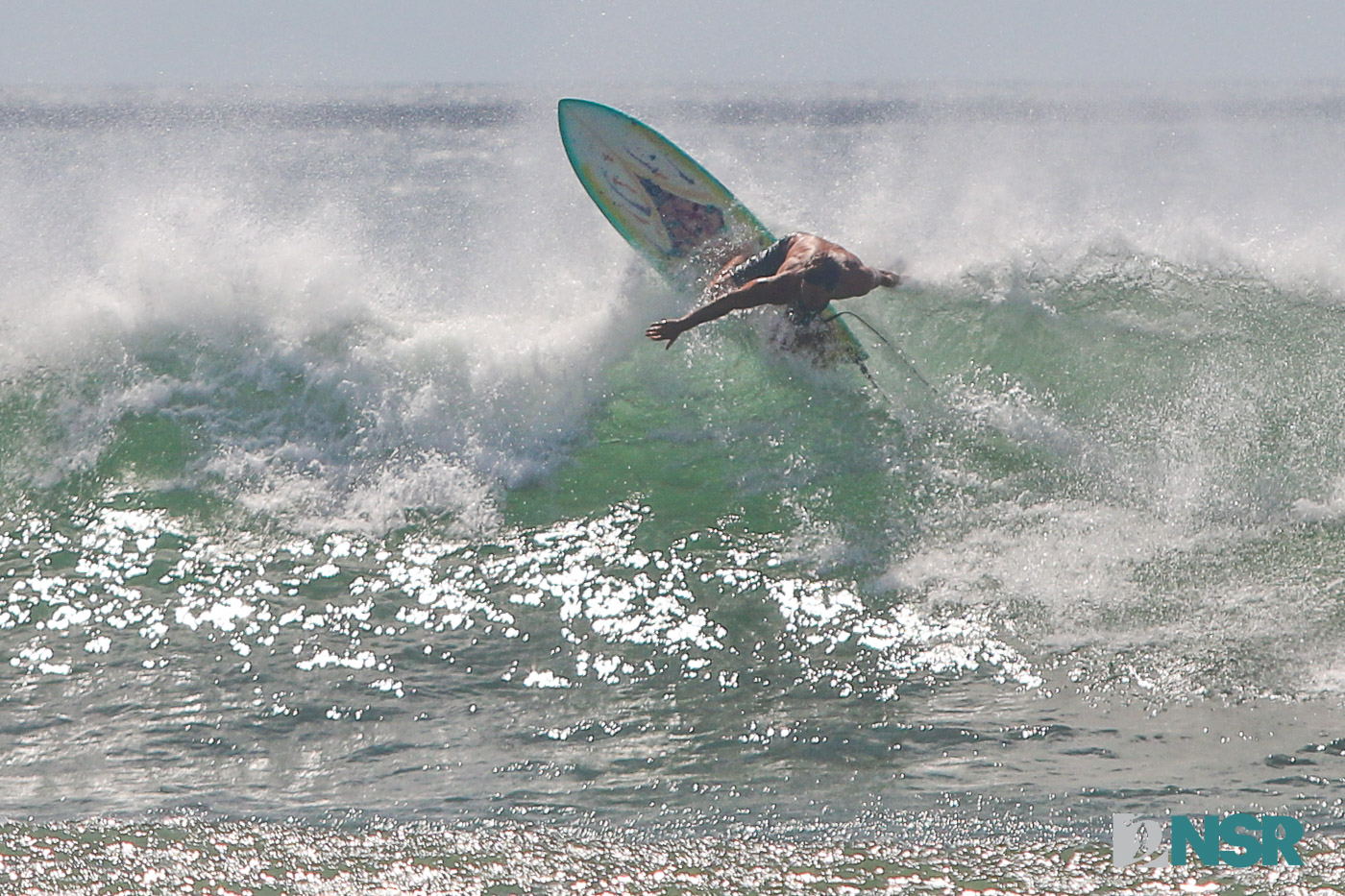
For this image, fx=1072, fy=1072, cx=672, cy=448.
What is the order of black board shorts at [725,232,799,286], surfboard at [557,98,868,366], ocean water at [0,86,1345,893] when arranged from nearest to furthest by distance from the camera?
1. ocean water at [0,86,1345,893]
2. black board shorts at [725,232,799,286]
3. surfboard at [557,98,868,366]

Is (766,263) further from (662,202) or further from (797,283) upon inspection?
(662,202)

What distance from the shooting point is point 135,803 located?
173 inches

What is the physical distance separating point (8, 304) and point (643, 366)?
490 cm

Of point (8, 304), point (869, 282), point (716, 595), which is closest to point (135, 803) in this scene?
point (716, 595)

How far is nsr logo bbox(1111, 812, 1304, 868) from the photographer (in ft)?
13.0

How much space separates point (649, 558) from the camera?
6051 millimetres

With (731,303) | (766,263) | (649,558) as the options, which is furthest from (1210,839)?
(766,263)

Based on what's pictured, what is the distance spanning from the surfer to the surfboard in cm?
48

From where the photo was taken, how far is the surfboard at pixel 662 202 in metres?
7.68

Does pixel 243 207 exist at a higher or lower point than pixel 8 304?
higher

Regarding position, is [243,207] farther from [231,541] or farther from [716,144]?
[716,144]

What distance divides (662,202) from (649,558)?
10.2ft

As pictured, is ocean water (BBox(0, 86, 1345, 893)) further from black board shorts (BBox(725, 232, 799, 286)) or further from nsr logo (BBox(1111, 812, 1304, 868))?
black board shorts (BBox(725, 232, 799, 286))

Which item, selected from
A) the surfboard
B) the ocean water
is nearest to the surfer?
the surfboard
